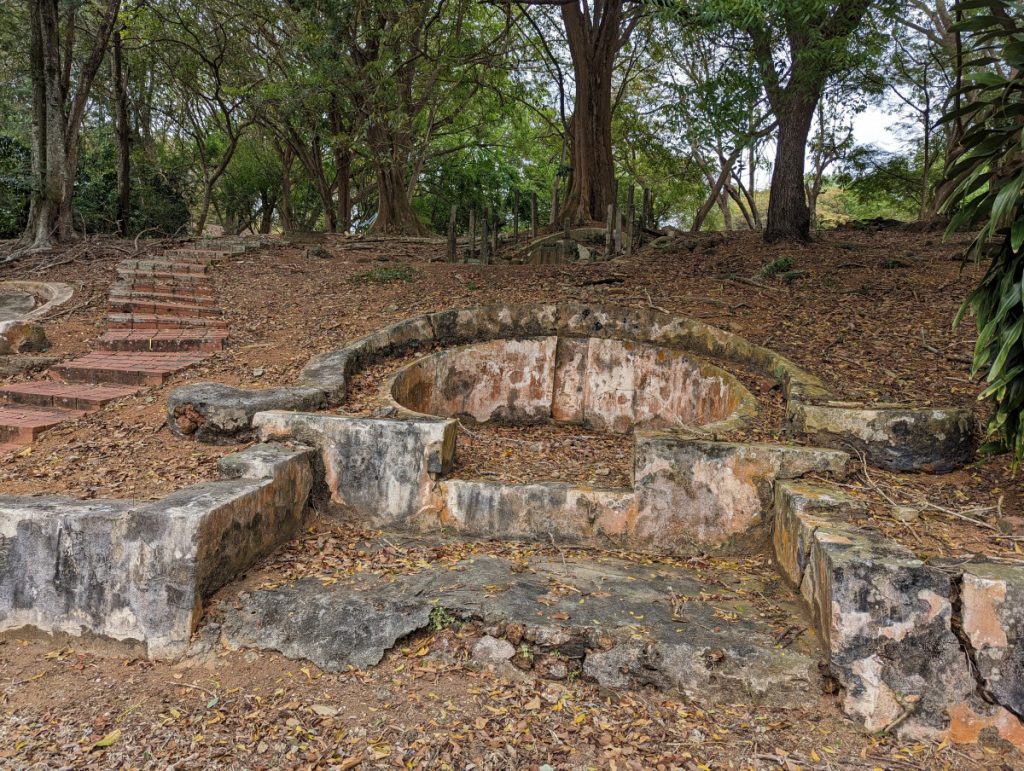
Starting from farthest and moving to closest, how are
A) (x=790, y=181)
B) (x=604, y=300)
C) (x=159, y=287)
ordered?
(x=790, y=181), (x=159, y=287), (x=604, y=300)

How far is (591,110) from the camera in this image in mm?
10305

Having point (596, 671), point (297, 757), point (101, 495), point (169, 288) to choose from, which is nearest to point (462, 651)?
point (596, 671)

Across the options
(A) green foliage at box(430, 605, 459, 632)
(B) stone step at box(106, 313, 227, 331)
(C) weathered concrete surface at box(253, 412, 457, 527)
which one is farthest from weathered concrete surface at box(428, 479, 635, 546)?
(B) stone step at box(106, 313, 227, 331)

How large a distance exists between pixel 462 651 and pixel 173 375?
385 centimetres

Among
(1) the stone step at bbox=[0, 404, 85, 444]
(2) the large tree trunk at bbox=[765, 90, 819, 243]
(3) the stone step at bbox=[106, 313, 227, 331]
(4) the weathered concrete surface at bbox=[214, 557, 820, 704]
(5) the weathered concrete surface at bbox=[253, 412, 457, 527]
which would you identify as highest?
(2) the large tree trunk at bbox=[765, 90, 819, 243]

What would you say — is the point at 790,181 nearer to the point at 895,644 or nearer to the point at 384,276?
the point at 384,276

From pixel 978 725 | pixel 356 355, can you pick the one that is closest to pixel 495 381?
pixel 356 355

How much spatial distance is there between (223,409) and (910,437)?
4.10 metres

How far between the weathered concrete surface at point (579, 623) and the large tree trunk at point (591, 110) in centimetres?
830

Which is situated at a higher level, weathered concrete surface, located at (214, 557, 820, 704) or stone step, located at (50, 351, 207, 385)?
stone step, located at (50, 351, 207, 385)

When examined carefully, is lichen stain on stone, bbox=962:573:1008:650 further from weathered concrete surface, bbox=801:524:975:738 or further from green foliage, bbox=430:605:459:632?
green foliage, bbox=430:605:459:632

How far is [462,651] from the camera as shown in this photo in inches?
107

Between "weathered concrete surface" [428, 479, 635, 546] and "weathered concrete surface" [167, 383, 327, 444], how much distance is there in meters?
1.28

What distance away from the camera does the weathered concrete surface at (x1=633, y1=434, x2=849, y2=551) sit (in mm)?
3479
